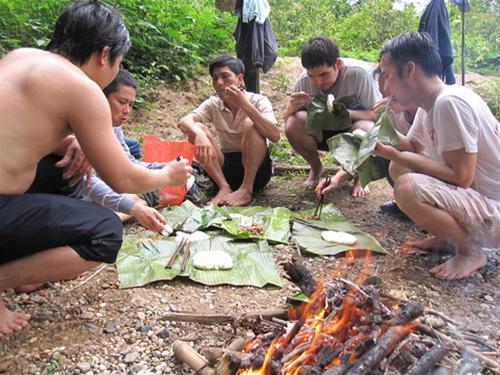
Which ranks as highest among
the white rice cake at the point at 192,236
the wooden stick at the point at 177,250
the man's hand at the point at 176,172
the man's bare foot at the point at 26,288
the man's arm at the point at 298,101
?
the man's arm at the point at 298,101

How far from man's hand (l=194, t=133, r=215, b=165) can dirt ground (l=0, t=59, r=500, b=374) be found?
98 cm

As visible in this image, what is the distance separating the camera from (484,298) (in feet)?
8.80

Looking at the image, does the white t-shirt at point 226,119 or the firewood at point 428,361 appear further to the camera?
the white t-shirt at point 226,119

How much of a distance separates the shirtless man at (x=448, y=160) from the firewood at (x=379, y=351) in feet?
4.27

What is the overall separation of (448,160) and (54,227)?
2331 mm

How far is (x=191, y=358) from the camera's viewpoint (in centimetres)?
Answer: 186

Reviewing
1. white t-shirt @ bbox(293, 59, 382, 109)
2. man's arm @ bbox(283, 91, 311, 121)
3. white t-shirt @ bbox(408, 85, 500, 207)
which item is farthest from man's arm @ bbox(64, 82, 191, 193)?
white t-shirt @ bbox(293, 59, 382, 109)

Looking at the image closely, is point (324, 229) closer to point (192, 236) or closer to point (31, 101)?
point (192, 236)

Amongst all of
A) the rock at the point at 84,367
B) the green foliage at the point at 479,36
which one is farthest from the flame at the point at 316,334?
the green foliage at the point at 479,36

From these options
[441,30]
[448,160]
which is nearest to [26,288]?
[448,160]

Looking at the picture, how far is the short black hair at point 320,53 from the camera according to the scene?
3959 mm

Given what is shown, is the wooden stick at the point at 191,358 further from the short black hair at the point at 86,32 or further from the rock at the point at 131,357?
the short black hair at the point at 86,32

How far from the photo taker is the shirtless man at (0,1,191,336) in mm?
1870

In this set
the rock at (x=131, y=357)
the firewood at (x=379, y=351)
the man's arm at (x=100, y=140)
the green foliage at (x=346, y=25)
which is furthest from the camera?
the green foliage at (x=346, y=25)
